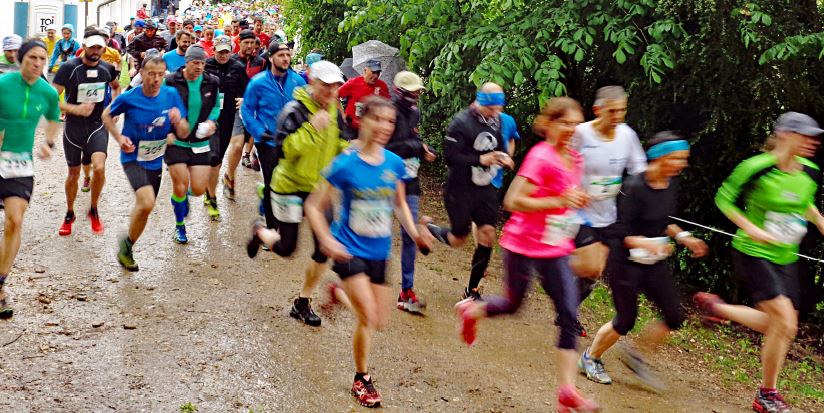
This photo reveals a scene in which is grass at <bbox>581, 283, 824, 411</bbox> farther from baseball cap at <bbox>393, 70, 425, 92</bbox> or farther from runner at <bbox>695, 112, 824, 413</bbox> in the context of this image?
baseball cap at <bbox>393, 70, 425, 92</bbox>

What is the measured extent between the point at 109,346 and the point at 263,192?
1.97m

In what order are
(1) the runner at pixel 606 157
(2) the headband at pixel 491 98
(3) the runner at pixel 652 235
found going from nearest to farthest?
(3) the runner at pixel 652 235, (1) the runner at pixel 606 157, (2) the headband at pixel 491 98

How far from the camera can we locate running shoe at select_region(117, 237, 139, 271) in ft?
25.4

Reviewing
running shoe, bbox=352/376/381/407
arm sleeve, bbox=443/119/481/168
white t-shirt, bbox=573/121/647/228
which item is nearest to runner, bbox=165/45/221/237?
arm sleeve, bbox=443/119/481/168

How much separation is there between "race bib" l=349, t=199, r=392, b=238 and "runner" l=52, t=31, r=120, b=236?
4275 mm

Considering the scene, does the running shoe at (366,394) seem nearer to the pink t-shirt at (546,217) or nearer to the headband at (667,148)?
the pink t-shirt at (546,217)

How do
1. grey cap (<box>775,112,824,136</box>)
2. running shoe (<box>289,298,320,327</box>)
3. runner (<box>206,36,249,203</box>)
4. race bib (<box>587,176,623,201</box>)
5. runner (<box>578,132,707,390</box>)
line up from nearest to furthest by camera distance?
runner (<box>578,132,707,390</box>) → grey cap (<box>775,112,824,136</box>) → race bib (<box>587,176,623,201</box>) → running shoe (<box>289,298,320,327</box>) → runner (<box>206,36,249,203</box>)

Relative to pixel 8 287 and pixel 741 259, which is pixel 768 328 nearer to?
pixel 741 259

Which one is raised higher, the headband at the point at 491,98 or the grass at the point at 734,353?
the headband at the point at 491,98

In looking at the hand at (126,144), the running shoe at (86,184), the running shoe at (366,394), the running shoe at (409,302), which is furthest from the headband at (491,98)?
the running shoe at (86,184)

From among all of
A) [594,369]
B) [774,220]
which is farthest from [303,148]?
[774,220]

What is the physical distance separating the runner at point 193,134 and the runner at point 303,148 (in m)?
2.13

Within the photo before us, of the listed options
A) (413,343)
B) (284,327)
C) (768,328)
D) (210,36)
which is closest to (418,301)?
(413,343)

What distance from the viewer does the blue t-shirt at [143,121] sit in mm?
7625
